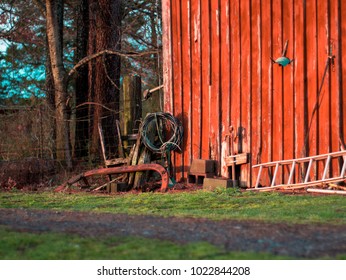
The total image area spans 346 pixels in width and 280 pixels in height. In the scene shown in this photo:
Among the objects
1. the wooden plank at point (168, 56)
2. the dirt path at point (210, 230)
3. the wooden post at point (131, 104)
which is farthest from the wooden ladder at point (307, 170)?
the dirt path at point (210, 230)

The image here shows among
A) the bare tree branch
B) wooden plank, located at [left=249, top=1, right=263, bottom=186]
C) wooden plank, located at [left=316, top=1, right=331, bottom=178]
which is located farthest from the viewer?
the bare tree branch

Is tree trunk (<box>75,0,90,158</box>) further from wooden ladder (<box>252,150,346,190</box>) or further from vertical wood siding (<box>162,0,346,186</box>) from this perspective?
wooden ladder (<box>252,150,346,190</box>)

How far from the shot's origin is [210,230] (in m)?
8.12

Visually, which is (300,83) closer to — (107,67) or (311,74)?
(311,74)

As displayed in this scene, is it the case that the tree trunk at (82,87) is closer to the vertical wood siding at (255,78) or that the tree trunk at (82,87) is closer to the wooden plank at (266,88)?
the vertical wood siding at (255,78)

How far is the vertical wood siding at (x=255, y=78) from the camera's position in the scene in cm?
1326

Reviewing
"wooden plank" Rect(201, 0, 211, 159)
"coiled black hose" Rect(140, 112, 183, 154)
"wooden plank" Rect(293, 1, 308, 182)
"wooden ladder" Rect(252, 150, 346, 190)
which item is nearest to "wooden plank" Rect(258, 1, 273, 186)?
"wooden ladder" Rect(252, 150, 346, 190)

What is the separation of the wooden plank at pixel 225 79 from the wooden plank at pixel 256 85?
70 cm

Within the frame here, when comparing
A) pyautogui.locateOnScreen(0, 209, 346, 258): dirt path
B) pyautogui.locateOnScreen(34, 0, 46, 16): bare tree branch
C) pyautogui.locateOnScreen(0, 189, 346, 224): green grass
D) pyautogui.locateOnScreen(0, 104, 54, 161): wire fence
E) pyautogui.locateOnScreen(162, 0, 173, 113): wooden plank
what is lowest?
pyautogui.locateOnScreen(0, 209, 346, 258): dirt path

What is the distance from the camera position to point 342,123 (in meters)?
13.0

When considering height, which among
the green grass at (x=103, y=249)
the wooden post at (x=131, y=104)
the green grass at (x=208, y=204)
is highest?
the wooden post at (x=131, y=104)

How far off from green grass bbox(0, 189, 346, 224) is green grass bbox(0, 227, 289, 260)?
232 centimetres

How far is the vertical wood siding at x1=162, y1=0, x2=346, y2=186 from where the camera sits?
13258mm

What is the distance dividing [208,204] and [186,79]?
5126 millimetres
